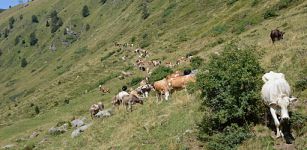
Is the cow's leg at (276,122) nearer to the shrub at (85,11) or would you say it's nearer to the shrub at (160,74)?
the shrub at (160,74)

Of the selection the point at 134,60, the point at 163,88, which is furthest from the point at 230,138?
the point at 134,60

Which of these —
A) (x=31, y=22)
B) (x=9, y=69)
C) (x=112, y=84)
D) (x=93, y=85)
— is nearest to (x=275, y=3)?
(x=112, y=84)

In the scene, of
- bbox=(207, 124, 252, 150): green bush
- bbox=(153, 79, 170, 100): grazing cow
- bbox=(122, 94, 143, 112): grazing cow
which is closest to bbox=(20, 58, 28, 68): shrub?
bbox=(122, 94, 143, 112): grazing cow

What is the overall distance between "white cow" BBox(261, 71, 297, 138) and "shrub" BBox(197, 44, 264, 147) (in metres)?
1.00

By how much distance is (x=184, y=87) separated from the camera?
26.2 m

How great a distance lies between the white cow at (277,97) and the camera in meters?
14.5

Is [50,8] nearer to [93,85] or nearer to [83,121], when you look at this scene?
[93,85]

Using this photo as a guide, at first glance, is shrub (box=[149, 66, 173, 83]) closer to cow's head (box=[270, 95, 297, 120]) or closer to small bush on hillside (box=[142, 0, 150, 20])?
cow's head (box=[270, 95, 297, 120])

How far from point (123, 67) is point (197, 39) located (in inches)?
465

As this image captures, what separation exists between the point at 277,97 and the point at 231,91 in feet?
7.52

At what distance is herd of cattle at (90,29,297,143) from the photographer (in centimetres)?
1472

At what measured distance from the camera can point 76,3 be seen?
176 metres

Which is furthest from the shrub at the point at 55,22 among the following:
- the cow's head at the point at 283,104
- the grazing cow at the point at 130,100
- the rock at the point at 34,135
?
the cow's head at the point at 283,104

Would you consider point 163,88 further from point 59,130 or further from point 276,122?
point 276,122
